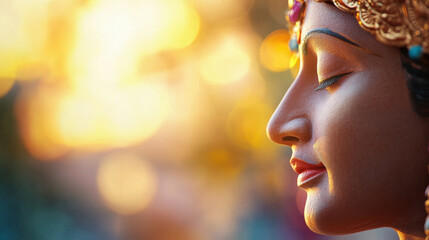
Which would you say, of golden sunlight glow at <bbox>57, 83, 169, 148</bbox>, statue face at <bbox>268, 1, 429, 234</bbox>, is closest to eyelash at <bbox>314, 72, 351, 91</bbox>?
statue face at <bbox>268, 1, 429, 234</bbox>

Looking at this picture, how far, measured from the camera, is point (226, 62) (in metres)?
5.35

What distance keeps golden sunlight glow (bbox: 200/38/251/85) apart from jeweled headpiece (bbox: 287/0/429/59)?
396cm

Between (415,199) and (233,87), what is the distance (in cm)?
428

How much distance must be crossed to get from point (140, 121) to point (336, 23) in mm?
4421

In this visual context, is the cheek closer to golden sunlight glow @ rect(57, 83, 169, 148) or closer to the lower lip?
the lower lip

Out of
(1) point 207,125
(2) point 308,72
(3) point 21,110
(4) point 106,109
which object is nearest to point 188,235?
(1) point 207,125

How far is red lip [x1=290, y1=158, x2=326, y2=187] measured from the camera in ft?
4.37

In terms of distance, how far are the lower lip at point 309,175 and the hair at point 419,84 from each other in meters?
0.26

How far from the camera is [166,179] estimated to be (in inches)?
233

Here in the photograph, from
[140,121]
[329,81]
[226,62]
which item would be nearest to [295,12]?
[329,81]

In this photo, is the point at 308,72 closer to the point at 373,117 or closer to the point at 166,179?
the point at 373,117

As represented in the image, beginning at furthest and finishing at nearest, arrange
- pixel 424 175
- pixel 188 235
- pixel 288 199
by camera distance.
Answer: pixel 188 235 → pixel 288 199 → pixel 424 175

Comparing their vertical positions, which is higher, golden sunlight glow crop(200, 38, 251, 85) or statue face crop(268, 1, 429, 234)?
golden sunlight glow crop(200, 38, 251, 85)

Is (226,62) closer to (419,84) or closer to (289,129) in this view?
(289,129)
